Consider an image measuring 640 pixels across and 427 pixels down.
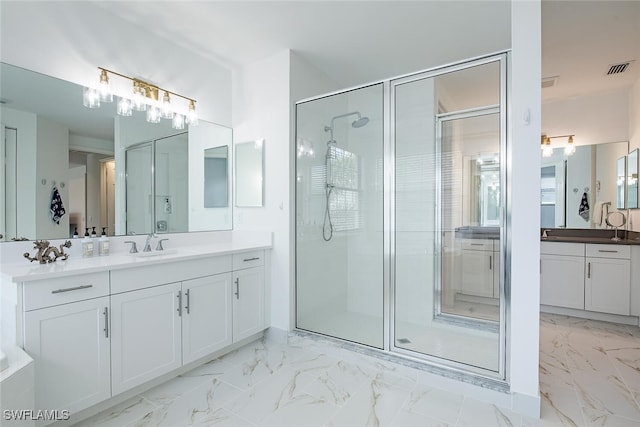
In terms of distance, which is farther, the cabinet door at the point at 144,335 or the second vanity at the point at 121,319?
the cabinet door at the point at 144,335

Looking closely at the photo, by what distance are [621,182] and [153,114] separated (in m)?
5.17

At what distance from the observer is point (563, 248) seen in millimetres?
3740

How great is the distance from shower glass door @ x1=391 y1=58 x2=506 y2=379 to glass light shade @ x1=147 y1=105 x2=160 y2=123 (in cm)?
201

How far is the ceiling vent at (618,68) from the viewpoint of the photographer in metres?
3.25

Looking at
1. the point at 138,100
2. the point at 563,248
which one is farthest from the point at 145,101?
the point at 563,248

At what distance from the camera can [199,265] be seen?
95.3 inches

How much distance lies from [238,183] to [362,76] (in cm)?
184

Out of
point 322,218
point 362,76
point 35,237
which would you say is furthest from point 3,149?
point 362,76

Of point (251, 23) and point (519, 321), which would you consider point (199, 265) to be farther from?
point (519, 321)

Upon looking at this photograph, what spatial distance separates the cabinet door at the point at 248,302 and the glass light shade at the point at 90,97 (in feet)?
5.46

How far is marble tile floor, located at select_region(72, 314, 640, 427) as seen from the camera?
1.87 metres

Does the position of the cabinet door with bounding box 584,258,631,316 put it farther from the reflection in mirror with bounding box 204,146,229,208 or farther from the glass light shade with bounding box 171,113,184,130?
the glass light shade with bounding box 171,113,184,130

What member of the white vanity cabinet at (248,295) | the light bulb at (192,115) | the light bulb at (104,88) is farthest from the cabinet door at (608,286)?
the light bulb at (104,88)

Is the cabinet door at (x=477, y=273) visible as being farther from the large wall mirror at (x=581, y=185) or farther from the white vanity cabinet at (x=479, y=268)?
the large wall mirror at (x=581, y=185)
